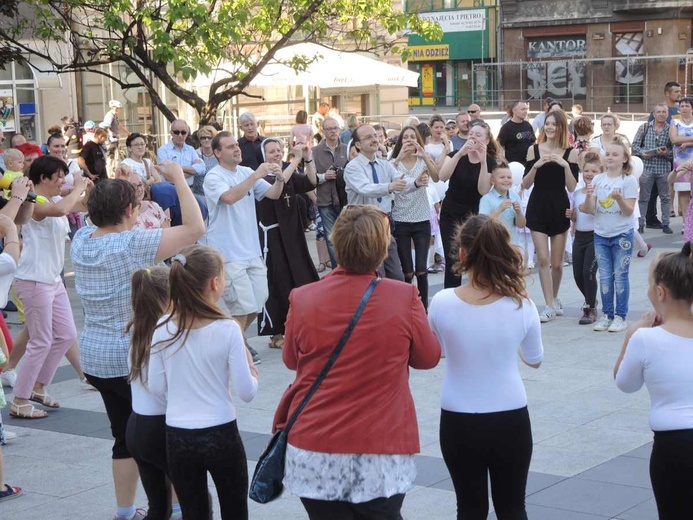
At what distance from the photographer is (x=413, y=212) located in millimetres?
9469

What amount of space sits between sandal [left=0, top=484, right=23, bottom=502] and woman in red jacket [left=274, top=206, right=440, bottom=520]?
2.67 m

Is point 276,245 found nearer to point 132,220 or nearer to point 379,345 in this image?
point 132,220

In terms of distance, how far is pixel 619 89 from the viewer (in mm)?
40844

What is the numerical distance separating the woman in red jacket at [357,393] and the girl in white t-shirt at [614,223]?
6071 millimetres

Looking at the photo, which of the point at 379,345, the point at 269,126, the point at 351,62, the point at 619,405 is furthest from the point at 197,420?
the point at 269,126

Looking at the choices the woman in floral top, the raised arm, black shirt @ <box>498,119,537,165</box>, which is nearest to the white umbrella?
black shirt @ <box>498,119,537,165</box>

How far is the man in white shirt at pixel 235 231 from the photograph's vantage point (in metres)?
8.51

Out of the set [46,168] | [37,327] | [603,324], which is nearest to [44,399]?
[37,327]

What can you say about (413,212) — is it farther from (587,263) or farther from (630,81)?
(630,81)

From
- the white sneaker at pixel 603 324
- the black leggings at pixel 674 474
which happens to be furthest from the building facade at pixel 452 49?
the black leggings at pixel 674 474

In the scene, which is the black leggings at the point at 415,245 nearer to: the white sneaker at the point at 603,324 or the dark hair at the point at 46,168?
the white sneaker at the point at 603,324

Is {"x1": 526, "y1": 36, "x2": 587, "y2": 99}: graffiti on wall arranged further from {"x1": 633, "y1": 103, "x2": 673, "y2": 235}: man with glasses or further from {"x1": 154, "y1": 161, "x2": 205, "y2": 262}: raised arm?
{"x1": 154, "y1": 161, "x2": 205, "y2": 262}: raised arm

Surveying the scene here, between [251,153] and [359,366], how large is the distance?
26.1 ft

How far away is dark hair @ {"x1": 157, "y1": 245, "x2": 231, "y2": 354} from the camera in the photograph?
14.0 feet
